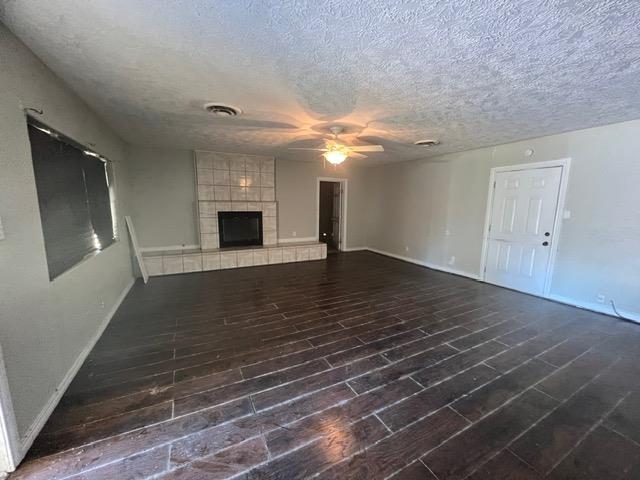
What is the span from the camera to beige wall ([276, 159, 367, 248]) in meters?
6.30

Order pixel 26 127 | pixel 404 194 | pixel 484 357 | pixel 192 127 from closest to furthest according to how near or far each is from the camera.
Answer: pixel 26 127 < pixel 484 357 < pixel 192 127 < pixel 404 194

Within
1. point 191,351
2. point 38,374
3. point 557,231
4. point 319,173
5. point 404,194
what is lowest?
point 191,351

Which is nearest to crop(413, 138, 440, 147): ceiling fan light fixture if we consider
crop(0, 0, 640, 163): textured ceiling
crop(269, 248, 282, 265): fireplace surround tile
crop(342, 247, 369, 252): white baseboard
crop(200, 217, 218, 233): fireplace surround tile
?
crop(0, 0, 640, 163): textured ceiling

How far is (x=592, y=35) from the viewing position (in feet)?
5.14

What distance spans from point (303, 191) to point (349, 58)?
4712 mm

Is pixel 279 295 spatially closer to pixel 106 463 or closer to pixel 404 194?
pixel 106 463

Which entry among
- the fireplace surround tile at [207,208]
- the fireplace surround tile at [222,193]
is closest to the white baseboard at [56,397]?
the fireplace surround tile at [207,208]

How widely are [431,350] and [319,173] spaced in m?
5.15

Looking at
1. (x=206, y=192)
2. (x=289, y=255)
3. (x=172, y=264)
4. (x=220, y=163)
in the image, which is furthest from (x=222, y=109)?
(x=289, y=255)

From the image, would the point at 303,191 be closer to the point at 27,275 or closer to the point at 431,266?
the point at 431,266

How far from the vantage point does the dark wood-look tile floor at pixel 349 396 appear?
1.42m

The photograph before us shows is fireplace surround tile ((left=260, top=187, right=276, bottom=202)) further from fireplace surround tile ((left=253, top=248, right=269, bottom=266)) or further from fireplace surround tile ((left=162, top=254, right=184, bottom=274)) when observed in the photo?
fireplace surround tile ((left=162, top=254, right=184, bottom=274))

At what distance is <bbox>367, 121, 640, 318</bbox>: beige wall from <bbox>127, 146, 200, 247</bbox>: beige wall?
17.4 ft

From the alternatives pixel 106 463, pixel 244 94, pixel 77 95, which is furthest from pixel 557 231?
pixel 77 95
